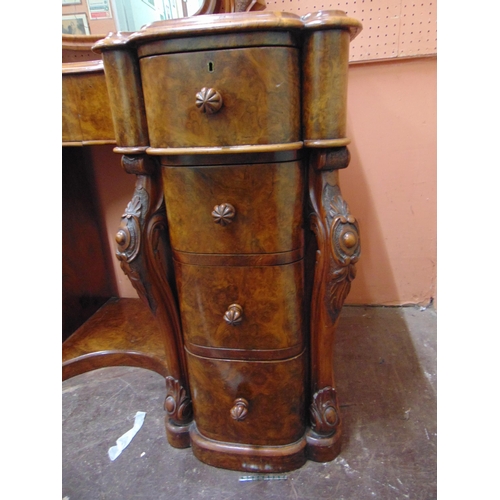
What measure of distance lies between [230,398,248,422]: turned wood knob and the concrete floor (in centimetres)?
21

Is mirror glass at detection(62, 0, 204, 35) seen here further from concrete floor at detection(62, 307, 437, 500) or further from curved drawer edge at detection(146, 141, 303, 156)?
concrete floor at detection(62, 307, 437, 500)

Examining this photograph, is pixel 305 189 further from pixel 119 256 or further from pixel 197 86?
pixel 119 256

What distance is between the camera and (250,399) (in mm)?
1003

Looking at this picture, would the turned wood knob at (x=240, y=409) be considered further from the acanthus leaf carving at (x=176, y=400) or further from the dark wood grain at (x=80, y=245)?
the dark wood grain at (x=80, y=245)

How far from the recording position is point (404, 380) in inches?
52.7

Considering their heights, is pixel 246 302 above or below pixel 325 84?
below

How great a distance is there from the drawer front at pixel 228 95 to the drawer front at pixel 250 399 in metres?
0.58

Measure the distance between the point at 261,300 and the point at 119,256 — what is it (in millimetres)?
391

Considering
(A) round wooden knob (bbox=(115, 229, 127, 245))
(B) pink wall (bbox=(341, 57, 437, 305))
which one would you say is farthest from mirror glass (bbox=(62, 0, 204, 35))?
(A) round wooden knob (bbox=(115, 229, 127, 245))

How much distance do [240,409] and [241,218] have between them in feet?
1.71

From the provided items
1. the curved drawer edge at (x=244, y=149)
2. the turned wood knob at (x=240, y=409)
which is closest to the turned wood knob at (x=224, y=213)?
the curved drawer edge at (x=244, y=149)

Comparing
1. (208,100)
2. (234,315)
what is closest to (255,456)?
(234,315)

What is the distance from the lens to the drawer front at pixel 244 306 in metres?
0.91

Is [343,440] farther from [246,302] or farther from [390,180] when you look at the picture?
[390,180]
